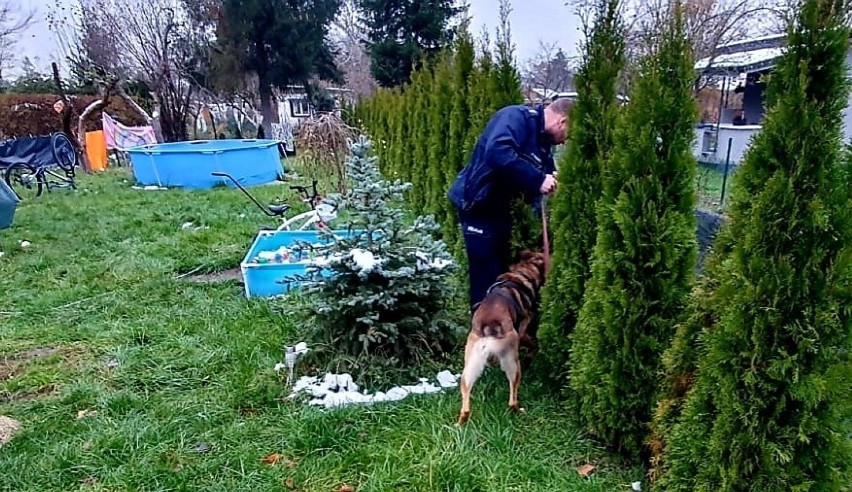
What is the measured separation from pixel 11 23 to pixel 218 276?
17.1m

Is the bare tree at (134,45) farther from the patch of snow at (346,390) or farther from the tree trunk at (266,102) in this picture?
the patch of snow at (346,390)

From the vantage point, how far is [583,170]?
2.50 metres

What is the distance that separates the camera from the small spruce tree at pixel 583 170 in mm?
2389

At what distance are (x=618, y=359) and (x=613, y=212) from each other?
0.55m

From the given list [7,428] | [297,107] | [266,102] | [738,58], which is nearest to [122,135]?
[266,102]

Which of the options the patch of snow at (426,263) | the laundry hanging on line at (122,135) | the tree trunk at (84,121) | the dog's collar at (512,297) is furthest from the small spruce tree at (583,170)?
the laundry hanging on line at (122,135)

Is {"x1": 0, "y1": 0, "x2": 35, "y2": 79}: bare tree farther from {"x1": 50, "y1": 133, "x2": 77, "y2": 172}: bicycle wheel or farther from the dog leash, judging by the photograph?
the dog leash

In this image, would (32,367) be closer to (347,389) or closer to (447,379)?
(347,389)

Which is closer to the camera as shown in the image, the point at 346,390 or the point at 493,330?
the point at 493,330

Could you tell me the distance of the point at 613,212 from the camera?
2113 mm

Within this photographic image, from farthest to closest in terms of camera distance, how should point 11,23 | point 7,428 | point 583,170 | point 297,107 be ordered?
point 297,107
point 11,23
point 7,428
point 583,170

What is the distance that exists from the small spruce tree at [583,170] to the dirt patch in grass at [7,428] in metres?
2.49

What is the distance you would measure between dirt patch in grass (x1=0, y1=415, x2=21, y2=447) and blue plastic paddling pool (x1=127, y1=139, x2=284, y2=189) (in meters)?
8.16

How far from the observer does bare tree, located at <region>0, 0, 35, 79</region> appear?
654 inches
